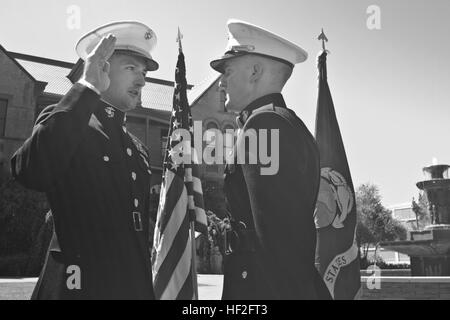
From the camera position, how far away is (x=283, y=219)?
107 inches

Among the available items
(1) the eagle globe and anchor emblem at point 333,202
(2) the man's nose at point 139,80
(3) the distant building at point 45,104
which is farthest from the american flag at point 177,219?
(3) the distant building at point 45,104

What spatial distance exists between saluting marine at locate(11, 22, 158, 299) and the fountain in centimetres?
1155

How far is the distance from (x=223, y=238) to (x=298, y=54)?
5.07 feet

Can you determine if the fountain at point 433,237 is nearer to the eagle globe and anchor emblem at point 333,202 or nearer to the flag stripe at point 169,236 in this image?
the eagle globe and anchor emblem at point 333,202

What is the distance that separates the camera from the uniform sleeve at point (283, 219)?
2.72 meters

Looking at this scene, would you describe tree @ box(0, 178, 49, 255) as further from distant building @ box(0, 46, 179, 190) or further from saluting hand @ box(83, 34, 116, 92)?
saluting hand @ box(83, 34, 116, 92)

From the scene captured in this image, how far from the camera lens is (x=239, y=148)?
3.01 m

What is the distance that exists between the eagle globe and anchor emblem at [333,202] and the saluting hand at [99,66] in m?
2.61

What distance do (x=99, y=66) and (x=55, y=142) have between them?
57cm

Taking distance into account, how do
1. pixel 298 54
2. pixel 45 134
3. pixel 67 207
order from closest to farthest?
pixel 45 134
pixel 67 207
pixel 298 54

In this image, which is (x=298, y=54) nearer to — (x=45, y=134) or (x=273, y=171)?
(x=273, y=171)

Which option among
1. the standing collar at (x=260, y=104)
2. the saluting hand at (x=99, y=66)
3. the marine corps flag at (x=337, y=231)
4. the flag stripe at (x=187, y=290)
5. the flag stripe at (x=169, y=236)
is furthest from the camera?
the marine corps flag at (x=337, y=231)

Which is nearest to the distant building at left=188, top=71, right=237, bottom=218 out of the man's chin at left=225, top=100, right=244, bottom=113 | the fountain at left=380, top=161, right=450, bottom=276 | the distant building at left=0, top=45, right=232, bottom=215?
the distant building at left=0, top=45, right=232, bottom=215

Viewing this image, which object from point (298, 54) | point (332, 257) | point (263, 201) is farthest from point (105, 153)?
point (332, 257)
